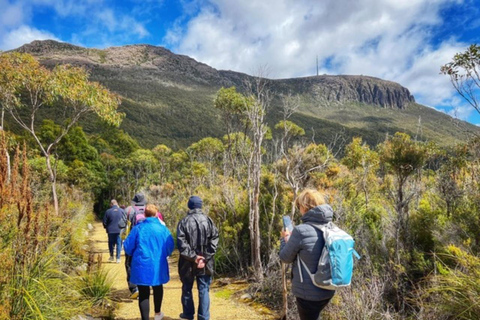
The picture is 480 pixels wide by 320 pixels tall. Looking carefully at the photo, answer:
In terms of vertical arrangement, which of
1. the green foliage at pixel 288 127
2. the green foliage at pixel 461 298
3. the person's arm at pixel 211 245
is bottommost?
the green foliage at pixel 461 298

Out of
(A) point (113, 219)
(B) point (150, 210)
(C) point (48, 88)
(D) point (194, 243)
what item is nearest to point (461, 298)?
(D) point (194, 243)

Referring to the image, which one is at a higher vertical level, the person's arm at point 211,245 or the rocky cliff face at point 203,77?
the rocky cliff face at point 203,77

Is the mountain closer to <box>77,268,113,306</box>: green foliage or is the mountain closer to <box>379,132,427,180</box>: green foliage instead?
<box>379,132,427,180</box>: green foliage

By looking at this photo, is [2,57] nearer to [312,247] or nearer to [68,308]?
[68,308]

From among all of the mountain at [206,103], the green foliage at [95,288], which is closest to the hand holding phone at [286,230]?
the green foliage at [95,288]

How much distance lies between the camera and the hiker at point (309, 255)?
106 inches

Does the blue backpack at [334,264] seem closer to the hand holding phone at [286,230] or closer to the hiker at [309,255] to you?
the hiker at [309,255]

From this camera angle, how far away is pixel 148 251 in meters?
3.98

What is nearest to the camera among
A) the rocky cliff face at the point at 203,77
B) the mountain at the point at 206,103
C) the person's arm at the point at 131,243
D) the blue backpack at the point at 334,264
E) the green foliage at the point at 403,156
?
the blue backpack at the point at 334,264

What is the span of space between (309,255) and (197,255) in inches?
76.9

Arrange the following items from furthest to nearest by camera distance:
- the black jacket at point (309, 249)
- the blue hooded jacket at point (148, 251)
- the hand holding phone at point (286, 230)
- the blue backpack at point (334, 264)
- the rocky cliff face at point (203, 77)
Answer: the rocky cliff face at point (203, 77)
the blue hooded jacket at point (148, 251)
the hand holding phone at point (286, 230)
the black jacket at point (309, 249)
the blue backpack at point (334, 264)

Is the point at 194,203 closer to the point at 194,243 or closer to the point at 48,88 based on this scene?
the point at 194,243

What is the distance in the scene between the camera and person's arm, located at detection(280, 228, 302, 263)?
2742 millimetres

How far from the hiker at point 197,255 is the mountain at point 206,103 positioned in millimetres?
5266
